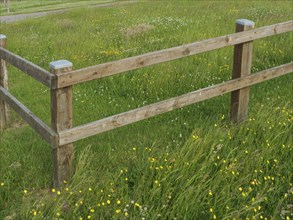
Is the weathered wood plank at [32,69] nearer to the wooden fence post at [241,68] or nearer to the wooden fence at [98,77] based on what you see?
the wooden fence at [98,77]

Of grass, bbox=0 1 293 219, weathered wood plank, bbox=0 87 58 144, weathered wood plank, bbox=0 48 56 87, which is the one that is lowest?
grass, bbox=0 1 293 219

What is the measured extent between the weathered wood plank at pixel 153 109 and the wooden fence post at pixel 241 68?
0.40ft

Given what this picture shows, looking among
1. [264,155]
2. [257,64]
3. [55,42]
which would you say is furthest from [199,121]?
[55,42]

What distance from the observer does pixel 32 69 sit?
520 cm

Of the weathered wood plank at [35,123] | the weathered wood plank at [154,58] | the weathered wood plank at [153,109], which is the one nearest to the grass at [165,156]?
the weathered wood plank at [153,109]

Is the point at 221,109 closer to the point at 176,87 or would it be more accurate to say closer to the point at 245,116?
the point at 245,116

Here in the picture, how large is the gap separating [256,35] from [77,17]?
552 inches

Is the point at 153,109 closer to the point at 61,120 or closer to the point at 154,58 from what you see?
the point at 154,58

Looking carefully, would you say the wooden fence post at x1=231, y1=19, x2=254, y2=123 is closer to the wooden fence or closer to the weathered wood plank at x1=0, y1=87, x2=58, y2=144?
the wooden fence

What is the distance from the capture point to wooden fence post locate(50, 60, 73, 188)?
→ 4.76 meters

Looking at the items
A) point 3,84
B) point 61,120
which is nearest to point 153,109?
point 61,120

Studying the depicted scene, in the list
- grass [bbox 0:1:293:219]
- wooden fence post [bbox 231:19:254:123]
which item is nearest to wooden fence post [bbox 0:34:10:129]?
grass [bbox 0:1:293:219]

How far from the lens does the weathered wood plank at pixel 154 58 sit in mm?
4834

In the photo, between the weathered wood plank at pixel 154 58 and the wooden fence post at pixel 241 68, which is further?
the wooden fence post at pixel 241 68
